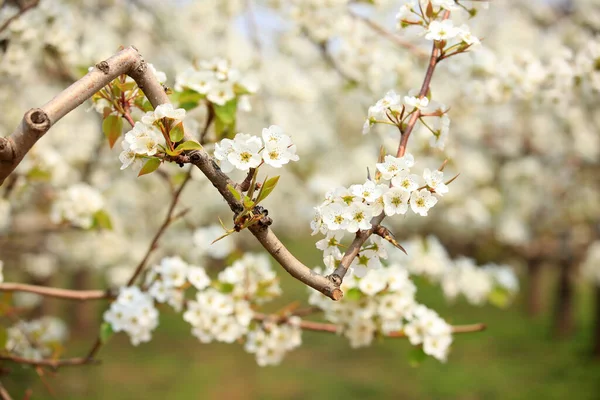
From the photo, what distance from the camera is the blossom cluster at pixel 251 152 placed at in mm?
1141

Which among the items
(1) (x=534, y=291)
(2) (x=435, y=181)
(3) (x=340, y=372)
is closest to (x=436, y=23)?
(2) (x=435, y=181)

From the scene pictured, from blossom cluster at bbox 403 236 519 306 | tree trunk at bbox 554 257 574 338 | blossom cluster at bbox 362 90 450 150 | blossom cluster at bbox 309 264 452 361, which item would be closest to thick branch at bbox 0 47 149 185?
blossom cluster at bbox 362 90 450 150

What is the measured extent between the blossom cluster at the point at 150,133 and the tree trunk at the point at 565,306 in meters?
9.18

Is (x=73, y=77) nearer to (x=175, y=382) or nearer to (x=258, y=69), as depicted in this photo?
(x=258, y=69)

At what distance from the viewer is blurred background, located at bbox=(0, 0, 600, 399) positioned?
3467 mm

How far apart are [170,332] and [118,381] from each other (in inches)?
128

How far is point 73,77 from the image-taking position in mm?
3232

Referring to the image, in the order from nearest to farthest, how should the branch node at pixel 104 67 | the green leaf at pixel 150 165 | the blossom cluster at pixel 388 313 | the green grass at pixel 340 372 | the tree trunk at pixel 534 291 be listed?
the branch node at pixel 104 67
the green leaf at pixel 150 165
the blossom cluster at pixel 388 313
the green grass at pixel 340 372
the tree trunk at pixel 534 291

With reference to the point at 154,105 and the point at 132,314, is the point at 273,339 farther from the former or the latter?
the point at 154,105

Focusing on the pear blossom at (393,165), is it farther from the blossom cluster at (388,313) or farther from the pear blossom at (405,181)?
the blossom cluster at (388,313)

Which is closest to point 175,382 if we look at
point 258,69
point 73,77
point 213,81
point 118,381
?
point 118,381

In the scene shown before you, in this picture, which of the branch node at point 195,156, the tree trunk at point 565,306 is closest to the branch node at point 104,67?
the branch node at point 195,156

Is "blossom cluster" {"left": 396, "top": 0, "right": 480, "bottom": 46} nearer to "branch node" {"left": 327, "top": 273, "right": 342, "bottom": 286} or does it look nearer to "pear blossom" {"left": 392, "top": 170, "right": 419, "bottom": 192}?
"pear blossom" {"left": 392, "top": 170, "right": 419, "bottom": 192}

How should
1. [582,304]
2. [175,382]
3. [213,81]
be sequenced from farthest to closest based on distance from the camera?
[582,304]
[175,382]
[213,81]
